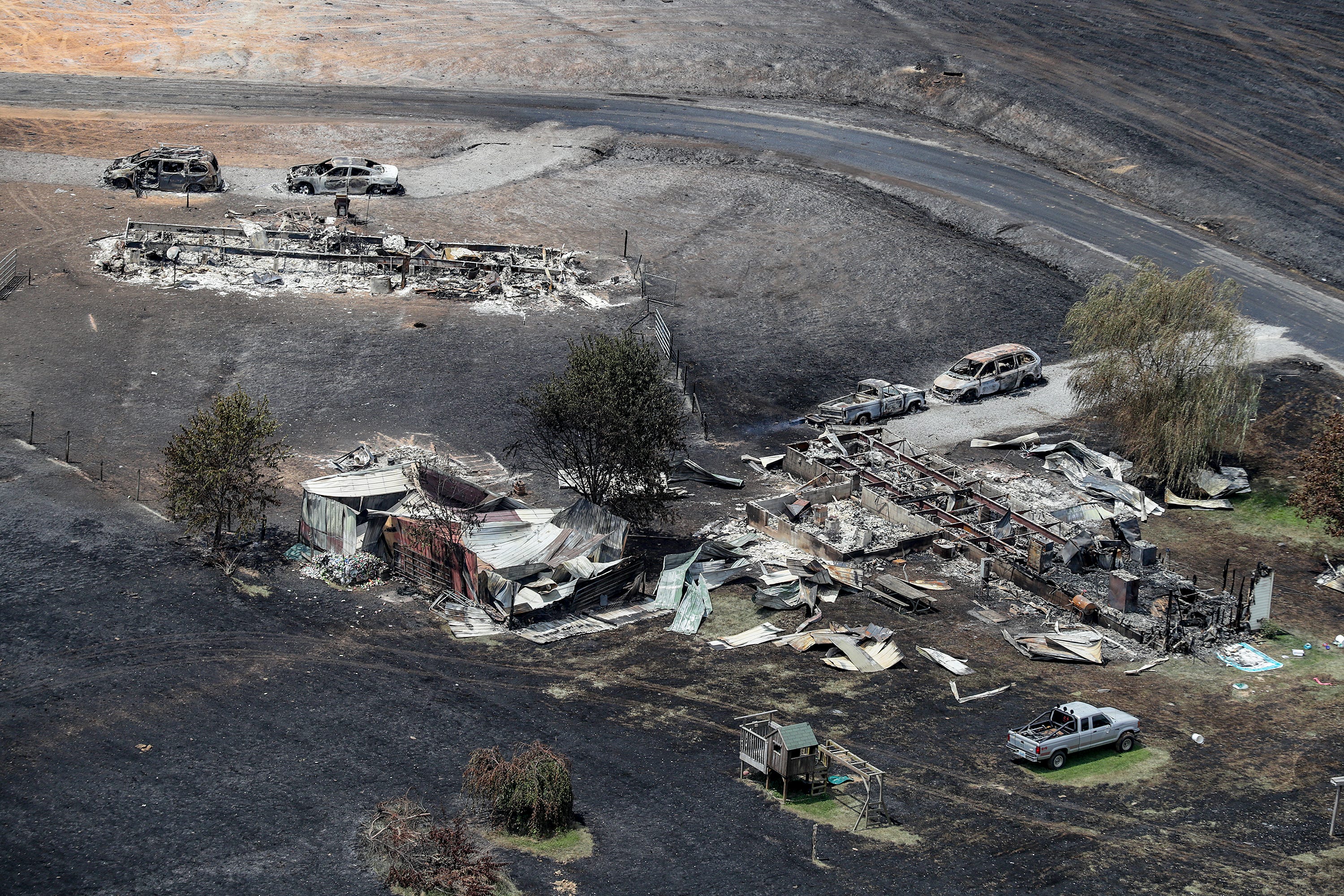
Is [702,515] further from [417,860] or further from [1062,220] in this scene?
[1062,220]

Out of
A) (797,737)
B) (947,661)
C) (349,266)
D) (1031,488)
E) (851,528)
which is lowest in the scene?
(947,661)

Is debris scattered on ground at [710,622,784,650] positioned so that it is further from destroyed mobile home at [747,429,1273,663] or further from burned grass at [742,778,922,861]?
burned grass at [742,778,922,861]

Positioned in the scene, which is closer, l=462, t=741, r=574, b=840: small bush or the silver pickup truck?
l=462, t=741, r=574, b=840: small bush

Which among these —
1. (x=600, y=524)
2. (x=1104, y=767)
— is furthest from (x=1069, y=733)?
(x=600, y=524)

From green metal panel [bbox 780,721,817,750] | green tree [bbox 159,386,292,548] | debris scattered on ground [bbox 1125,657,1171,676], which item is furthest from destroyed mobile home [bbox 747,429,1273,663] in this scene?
green tree [bbox 159,386,292,548]

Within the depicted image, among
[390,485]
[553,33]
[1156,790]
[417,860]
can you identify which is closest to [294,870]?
[417,860]

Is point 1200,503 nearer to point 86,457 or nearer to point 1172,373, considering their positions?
point 1172,373
